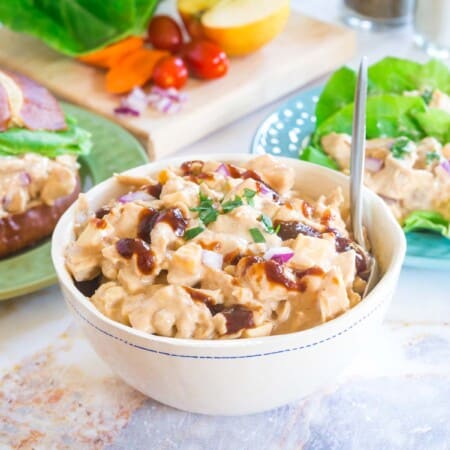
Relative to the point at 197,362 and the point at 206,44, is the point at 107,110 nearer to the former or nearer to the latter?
Result: the point at 206,44

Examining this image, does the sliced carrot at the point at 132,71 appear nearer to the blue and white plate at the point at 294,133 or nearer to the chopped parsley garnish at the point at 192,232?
the blue and white plate at the point at 294,133

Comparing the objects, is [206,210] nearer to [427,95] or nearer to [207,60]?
[427,95]

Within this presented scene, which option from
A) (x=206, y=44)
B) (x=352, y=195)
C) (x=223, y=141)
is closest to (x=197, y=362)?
(x=352, y=195)

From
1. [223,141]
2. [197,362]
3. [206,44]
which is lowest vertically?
[223,141]

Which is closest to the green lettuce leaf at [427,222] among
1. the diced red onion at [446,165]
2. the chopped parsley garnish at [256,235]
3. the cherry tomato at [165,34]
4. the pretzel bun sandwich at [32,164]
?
the diced red onion at [446,165]

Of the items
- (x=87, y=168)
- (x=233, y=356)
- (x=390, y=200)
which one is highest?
(x=233, y=356)

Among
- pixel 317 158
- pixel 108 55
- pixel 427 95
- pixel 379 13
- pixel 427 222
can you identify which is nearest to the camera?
pixel 427 222

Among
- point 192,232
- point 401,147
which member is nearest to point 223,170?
point 192,232
